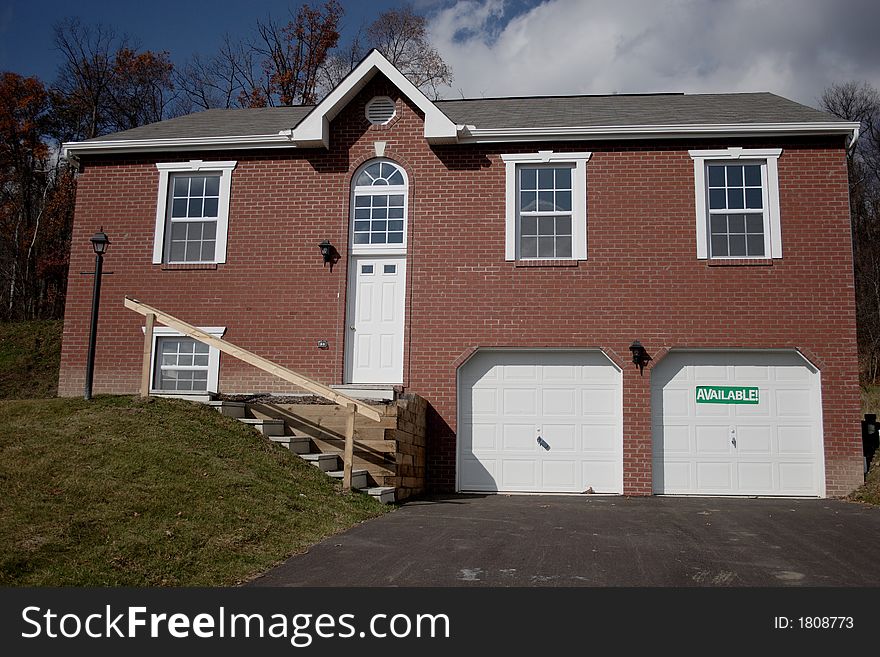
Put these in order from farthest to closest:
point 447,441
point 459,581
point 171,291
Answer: point 171,291
point 447,441
point 459,581

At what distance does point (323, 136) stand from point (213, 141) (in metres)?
2.14

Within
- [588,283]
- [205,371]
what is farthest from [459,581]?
[205,371]

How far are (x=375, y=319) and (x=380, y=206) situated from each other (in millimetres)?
2113

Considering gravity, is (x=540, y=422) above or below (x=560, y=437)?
above

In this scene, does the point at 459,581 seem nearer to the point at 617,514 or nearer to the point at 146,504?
the point at 146,504

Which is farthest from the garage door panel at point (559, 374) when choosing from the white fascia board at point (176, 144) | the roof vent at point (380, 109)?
the white fascia board at point (176, 144)

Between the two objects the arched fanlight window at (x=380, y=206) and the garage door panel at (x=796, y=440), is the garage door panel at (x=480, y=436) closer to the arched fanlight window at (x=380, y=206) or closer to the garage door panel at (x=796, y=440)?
the arched fanlight window at (x=380, y=206)

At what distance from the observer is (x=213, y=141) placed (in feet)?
48.8

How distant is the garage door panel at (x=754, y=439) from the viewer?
13.3 meters

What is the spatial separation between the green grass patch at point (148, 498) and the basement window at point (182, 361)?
2.72 meters

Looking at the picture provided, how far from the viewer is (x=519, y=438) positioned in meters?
13.8

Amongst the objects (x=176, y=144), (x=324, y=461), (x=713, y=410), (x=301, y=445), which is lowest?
(x=324, y=461)

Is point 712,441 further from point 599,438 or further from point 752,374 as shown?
point 599,438

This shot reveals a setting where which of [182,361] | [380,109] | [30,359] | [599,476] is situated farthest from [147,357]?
[30,359]
